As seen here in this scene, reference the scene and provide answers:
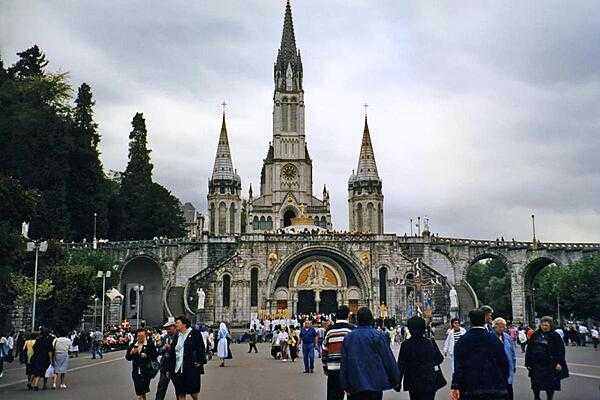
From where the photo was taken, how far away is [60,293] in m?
37.4

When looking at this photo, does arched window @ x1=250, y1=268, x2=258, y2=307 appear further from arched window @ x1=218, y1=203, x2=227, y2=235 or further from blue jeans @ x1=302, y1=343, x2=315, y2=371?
blue jeans @ x1=302, y1=343, x2=315, y2=371

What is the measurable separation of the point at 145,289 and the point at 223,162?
23980mm

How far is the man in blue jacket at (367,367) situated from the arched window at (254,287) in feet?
152

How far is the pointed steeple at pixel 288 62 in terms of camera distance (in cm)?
8994

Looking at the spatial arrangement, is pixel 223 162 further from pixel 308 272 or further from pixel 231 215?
pixel 308 272

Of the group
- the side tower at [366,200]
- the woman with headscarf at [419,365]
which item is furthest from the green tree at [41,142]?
the woman with headscarf at [419,365]

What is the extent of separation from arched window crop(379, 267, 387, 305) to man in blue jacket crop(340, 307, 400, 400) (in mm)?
47018

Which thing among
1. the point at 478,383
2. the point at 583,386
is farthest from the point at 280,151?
the point at 478,383

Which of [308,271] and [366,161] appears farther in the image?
[366,161]

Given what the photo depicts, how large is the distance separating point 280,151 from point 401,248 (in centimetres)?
3635

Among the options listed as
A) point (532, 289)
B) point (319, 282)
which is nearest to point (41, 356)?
point (319, 282)

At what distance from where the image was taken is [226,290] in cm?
5353

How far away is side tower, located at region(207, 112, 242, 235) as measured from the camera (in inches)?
3063

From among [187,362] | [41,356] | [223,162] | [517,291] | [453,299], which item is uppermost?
[223,162]
